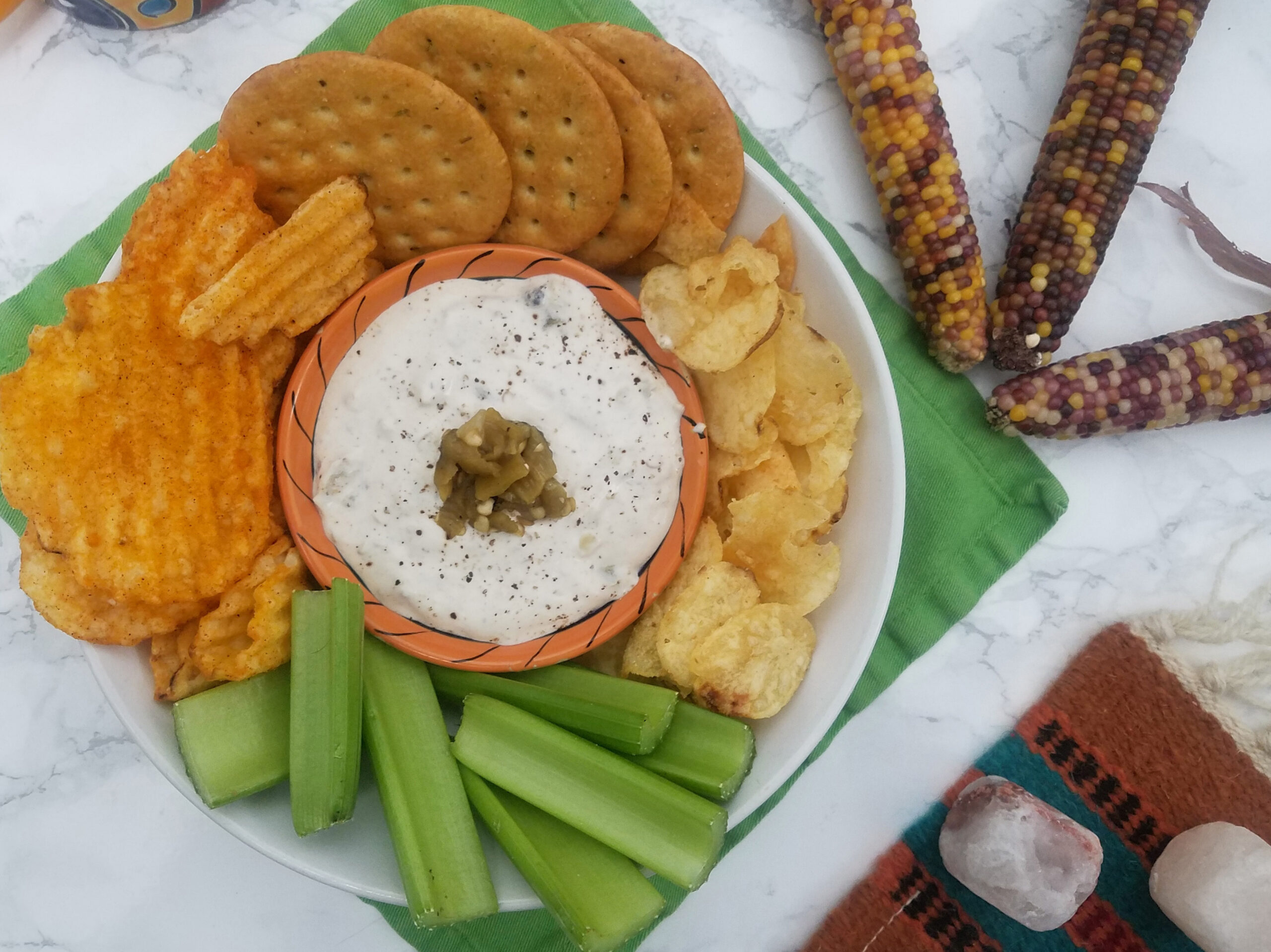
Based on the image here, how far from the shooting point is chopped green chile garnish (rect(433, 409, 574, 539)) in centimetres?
139

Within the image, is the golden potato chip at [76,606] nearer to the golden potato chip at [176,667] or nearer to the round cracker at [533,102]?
the golden potato chip at [176,667]

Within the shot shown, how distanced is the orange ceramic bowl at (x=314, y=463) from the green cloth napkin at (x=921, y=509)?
1.51 feet

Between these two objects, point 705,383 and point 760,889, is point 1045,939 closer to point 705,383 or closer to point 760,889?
point 760,889

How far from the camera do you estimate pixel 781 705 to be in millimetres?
1568

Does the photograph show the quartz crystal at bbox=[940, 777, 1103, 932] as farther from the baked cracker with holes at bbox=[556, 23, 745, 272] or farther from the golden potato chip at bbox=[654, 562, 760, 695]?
the baked cracker with holes at bbox=[556, 23, 745, 272]

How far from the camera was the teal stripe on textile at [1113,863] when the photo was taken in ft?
6.01

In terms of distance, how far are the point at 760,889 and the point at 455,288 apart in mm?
1308

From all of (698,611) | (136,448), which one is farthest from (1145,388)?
(136,448)

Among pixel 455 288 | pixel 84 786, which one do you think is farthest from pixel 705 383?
pixel 84 786

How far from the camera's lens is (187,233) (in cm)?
143

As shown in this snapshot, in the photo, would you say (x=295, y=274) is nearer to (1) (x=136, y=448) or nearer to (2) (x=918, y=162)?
(1) (x=136, y=448)

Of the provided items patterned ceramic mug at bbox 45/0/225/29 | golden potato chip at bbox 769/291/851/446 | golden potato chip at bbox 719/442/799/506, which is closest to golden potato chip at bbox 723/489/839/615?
golden potato chip at bbox 719/442/799/506

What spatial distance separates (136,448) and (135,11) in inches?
33.4

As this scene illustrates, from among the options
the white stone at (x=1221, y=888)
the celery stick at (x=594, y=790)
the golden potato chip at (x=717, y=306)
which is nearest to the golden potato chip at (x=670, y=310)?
the golden potato chip at (x=717, y=306)
